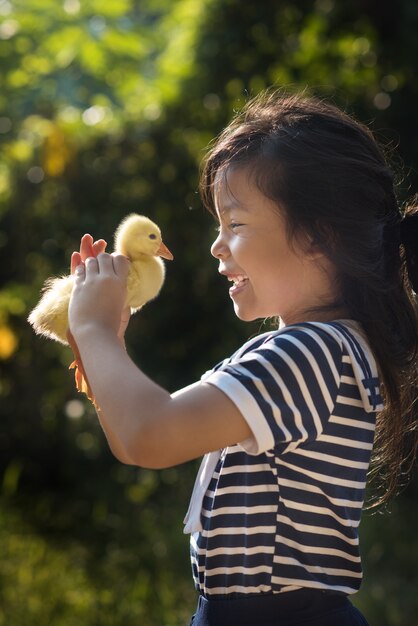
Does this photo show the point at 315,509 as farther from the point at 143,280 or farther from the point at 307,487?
the point at 143,280

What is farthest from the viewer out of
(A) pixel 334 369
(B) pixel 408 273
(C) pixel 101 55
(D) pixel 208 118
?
(C) pixel 101 55

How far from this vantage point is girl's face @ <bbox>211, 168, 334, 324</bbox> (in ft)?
5.90

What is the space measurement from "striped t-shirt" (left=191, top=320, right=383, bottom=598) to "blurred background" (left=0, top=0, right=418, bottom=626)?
3.38 meters

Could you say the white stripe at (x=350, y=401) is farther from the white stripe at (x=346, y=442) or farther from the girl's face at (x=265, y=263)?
the girl's face at (x=265, y=263)

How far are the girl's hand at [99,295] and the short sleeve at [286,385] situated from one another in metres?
0.23

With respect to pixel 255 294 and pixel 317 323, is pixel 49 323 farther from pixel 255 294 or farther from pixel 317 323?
pixel 317 323

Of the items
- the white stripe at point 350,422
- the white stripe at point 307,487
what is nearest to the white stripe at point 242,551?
the white stripe at point 307,487

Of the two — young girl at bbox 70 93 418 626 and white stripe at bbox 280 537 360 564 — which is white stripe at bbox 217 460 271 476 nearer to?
young girl at bbox 70 93 418 626

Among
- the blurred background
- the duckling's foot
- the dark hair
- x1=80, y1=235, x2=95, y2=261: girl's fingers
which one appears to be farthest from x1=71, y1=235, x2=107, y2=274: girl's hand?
the blurred background

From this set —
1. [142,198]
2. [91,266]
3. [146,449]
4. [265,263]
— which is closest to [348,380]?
[265,263]

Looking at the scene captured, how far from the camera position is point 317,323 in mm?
1665

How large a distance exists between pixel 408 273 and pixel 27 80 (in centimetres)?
424

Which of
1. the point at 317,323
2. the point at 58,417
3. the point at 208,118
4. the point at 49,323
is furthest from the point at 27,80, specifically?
the point at 317,323

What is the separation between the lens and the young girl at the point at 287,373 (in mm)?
1516
